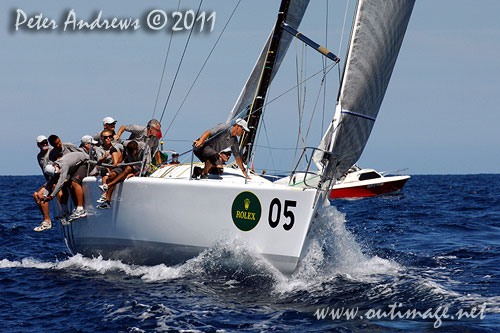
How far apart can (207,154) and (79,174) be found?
2266 millimetres

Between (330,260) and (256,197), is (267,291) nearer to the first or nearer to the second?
(256,197)

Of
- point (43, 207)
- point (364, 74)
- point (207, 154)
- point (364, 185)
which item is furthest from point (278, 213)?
point (364, 185)

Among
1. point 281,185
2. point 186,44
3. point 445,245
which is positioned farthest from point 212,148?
point 445,245

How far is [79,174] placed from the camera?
32.1 ft

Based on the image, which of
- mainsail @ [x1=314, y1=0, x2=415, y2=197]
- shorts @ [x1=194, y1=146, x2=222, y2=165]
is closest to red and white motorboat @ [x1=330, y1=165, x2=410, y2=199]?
shorts @ [x1=194, y1=146, x2=222, y2=165]

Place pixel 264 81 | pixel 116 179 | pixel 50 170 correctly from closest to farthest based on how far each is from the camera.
A: pixel 116 179, pixel 50 170, pixel 264 81

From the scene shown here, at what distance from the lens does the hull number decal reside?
7.92 metres

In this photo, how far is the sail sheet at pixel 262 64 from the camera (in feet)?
34.5

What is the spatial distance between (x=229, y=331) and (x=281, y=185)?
2609 millimetres

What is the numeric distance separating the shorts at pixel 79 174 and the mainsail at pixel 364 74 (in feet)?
12.9

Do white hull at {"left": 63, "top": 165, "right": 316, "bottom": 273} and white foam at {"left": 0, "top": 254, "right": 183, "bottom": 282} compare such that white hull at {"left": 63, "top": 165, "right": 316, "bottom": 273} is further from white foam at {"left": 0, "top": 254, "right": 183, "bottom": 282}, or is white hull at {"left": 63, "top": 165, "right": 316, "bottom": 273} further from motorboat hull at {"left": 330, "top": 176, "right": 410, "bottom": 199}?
motorboat hull at {"left": 330, "top": 176, "right": 410, "bottom": 199}

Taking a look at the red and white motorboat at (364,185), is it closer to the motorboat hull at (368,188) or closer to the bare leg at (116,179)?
the motorboat hull at (368,188)

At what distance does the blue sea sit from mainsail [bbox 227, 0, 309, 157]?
2606mm

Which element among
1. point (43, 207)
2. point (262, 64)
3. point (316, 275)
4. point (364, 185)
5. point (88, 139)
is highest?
point (262, 64)
